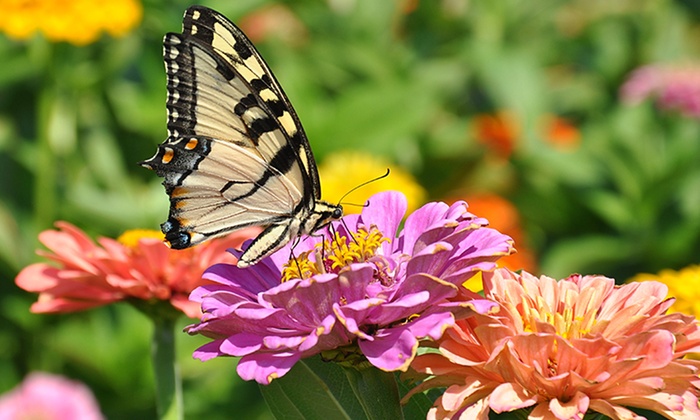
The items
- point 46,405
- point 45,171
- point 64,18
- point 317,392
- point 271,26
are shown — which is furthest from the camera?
point 271,26

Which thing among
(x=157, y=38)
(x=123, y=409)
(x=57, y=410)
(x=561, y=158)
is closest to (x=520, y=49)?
(x=561, y=158)

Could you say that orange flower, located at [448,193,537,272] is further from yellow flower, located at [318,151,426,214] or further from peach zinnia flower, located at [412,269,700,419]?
peach zinnia flower, located at [412,269,700,419]

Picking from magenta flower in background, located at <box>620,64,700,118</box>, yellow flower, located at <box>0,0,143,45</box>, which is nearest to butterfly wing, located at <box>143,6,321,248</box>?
yellow flower, located at <box>0,0,143,45</box>

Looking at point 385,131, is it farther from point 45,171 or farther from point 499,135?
point 45,171

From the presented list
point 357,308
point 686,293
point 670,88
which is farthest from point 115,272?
point 670,88

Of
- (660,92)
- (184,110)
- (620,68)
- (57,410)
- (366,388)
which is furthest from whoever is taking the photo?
(620,68)

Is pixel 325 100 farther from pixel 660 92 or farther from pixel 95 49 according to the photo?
pixel 660 92

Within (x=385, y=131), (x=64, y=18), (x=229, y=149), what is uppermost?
(x=64, y=18)
